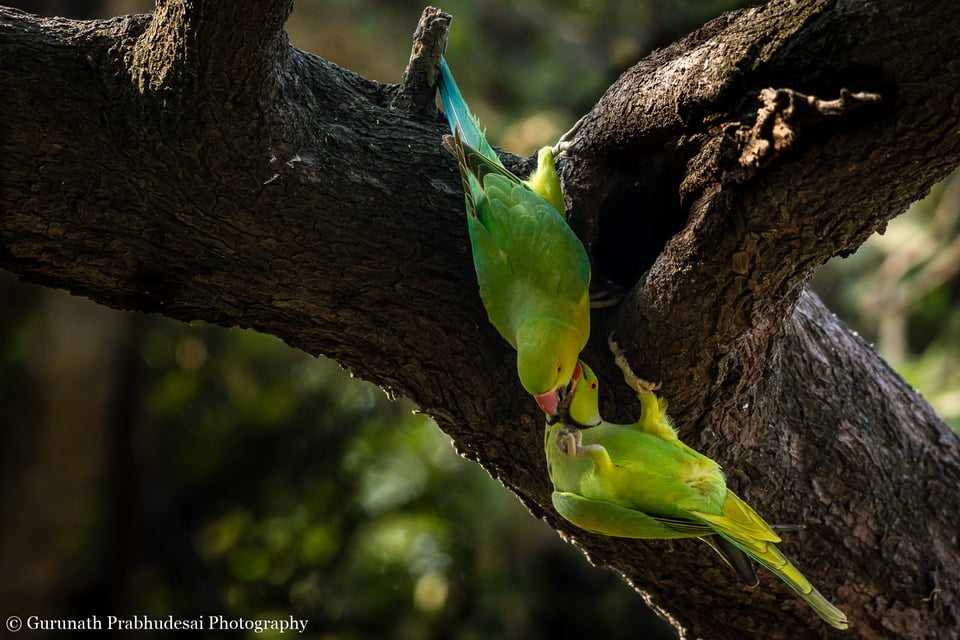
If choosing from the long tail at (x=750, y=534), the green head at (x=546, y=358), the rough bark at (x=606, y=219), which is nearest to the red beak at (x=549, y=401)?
the green head at (x=546, y=358)

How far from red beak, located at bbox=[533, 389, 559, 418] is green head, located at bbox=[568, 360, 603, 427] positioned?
0.06 m

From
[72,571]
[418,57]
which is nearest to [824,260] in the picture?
[418,57]

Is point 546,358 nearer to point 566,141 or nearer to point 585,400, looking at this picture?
point 585,400

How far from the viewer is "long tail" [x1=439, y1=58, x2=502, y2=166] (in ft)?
9.82

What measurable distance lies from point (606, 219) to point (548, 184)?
23 cm

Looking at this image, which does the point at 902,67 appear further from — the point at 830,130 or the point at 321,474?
the point at 321,474

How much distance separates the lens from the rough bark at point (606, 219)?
2182mm

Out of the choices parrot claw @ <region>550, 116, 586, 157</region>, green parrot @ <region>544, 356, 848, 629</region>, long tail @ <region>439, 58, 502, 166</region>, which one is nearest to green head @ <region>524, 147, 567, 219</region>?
parrot claw @ <region>550, 116, 586, 157</region>

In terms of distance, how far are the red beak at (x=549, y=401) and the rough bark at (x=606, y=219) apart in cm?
16

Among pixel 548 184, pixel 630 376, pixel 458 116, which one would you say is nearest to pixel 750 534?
pixel 630 376

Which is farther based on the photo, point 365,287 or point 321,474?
point 321,474

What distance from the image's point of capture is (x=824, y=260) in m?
2.42

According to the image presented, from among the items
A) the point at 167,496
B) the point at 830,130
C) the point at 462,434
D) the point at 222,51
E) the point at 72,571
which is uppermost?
the point at 830,130

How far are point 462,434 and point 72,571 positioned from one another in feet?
23.7
